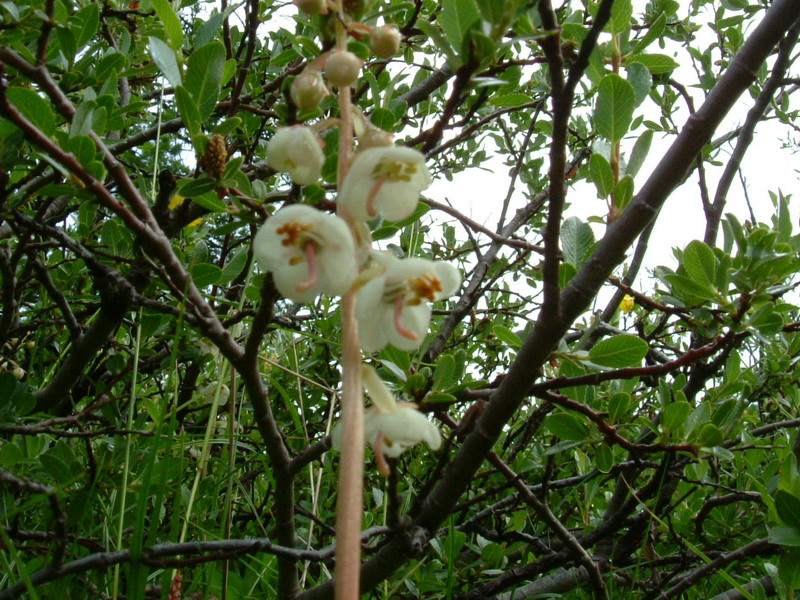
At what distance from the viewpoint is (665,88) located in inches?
117

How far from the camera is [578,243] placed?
140cm

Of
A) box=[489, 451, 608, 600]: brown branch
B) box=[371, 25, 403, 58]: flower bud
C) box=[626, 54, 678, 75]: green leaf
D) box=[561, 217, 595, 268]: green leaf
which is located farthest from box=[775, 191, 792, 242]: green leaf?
box=[371, 25, 403, 58]: flower bud

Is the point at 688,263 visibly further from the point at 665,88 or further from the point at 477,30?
the point at 665,88

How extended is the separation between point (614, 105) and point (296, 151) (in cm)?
73

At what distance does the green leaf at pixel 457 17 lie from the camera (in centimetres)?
100

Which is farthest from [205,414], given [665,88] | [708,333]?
[665,88]

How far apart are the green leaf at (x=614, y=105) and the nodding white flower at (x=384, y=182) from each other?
0.58 metres

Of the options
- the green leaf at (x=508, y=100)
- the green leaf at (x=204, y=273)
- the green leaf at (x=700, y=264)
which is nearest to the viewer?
the green leaf at (x=700, y=264)

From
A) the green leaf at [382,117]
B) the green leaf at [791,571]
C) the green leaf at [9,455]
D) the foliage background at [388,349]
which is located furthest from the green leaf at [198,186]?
the green leaf at [791,571]

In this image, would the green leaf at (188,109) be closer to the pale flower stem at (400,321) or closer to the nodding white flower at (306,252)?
the nodding white flower at (306,252)

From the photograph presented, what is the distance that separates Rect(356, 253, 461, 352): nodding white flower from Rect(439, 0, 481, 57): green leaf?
1.25 ft

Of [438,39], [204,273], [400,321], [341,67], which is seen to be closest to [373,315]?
[400,321]

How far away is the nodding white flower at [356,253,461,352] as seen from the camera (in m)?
0.71

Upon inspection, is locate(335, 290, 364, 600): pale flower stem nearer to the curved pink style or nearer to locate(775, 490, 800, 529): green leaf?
the curved pink style
